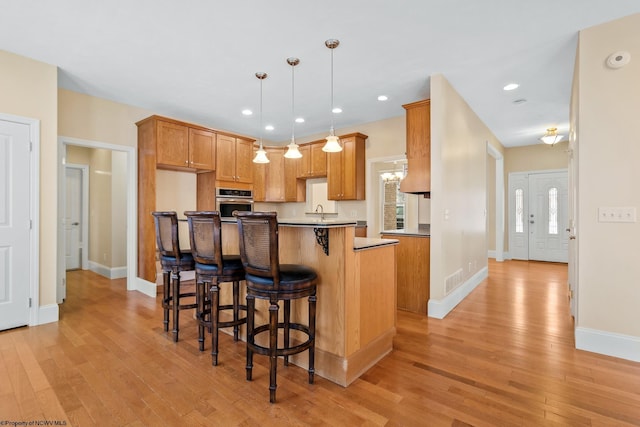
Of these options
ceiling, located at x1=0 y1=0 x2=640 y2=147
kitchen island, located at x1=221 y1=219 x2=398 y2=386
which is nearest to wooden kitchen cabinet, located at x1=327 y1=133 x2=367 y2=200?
ceiling, located at x1=0 y1=0 x2=640 y2=147

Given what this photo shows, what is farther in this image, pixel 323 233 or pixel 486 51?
pixel 486 51

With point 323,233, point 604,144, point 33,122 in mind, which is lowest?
point 323,233

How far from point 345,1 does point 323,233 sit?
177cm

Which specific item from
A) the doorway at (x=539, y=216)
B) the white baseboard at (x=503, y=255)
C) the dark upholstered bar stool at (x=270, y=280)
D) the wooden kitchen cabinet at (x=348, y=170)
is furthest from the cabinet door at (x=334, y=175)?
the doorway at (x=539, y=216)

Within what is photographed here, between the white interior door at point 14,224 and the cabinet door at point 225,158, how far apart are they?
2432 millimetres

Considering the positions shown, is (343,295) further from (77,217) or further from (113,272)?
(77,217)

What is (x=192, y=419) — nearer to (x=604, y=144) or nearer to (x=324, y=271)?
(x=324, y=271)

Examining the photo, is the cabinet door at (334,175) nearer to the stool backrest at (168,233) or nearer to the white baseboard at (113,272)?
the stool backrest at (168,233)

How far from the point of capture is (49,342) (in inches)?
108

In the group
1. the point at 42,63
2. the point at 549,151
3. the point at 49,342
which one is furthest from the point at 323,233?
the point at 549,151

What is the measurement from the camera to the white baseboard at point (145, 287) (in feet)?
14.1

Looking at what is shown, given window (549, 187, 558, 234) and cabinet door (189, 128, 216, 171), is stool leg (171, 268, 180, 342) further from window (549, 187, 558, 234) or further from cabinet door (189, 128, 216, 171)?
window (549, 187, 558, 234)

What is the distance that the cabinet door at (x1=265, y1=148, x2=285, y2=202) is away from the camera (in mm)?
6305

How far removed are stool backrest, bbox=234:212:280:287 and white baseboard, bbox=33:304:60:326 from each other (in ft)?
9.07
